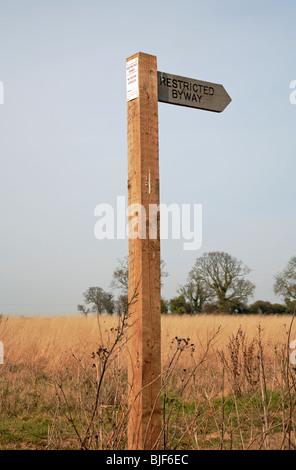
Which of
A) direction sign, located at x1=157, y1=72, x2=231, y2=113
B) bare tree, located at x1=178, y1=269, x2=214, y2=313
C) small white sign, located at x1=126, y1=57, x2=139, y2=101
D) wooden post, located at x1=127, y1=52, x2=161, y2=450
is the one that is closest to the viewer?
wooden post, located at x1=127, y1=52, x2=161, y2=450

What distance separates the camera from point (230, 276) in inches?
1120

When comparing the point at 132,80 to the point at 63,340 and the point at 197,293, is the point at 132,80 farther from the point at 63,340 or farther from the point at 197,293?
the point at 197,293

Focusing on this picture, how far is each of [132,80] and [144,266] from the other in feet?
4.23

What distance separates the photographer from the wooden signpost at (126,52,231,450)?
3109 millimetres

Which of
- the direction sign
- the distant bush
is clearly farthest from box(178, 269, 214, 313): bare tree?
the direction sign

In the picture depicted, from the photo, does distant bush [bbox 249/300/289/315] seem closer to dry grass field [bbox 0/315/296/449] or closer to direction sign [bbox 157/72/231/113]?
dry grass field [bbox 0/315/296/449]

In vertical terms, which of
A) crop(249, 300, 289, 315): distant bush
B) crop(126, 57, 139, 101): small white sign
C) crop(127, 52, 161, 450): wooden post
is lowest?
crop(249, 300, 289, 315): distant bush

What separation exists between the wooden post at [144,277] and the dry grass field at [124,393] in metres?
0.11

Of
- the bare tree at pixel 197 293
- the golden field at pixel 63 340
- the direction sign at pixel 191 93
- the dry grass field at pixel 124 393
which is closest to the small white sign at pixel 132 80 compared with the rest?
the direction sign at pixel 191 93

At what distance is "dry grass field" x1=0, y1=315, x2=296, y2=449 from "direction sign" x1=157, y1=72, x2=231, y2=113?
1.74 m

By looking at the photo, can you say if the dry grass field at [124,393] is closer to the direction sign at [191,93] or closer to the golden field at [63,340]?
the golden field at [63,340]

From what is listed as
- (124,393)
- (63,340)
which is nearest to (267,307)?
(63,340)

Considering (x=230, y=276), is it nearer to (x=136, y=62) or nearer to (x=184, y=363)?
(x=184, y=363)
